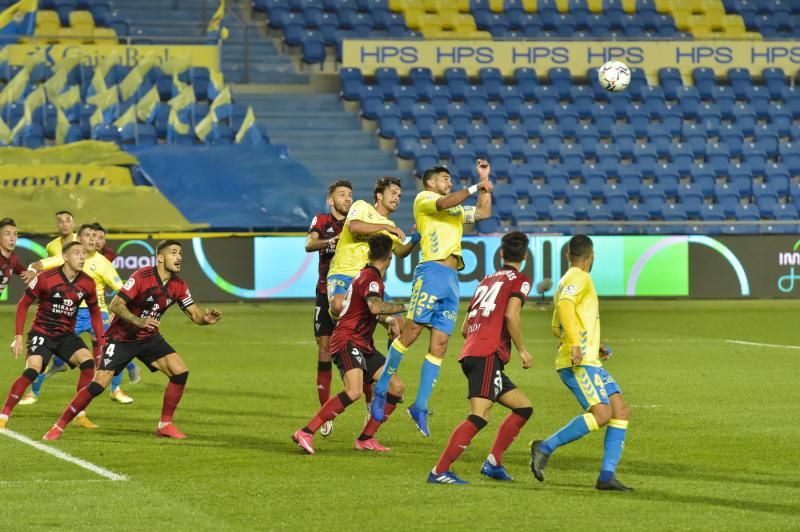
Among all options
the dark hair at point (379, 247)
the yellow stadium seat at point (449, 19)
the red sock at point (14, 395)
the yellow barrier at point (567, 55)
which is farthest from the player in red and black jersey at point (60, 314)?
the yellow stadium seat at point (449, 19)

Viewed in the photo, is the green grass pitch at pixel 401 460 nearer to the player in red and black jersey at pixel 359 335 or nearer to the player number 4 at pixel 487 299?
the player in red and black jersey at pixel 359 335

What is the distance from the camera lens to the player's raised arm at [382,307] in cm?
1047

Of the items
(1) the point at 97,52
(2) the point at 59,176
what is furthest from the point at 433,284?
(1) the point at 97,52

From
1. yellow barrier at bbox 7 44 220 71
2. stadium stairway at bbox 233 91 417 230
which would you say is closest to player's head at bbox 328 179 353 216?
stadium stairway at bbox 233 91 417 230

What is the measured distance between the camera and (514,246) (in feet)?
31.7

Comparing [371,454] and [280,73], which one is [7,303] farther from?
[371,454]

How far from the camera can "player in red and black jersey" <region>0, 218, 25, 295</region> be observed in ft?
50.1

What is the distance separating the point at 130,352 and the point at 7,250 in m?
3.93

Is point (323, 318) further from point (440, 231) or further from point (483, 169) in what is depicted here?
point (483, 169)

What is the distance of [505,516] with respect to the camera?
8.38 metres

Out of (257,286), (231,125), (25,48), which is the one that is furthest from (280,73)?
(257,286)

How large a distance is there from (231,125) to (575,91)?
32.1 ft

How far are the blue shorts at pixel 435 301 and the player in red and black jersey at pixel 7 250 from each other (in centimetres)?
517

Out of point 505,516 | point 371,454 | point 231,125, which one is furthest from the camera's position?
point 231,125
